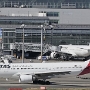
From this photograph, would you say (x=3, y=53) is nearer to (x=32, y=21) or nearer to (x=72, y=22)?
(x=32, y=21)

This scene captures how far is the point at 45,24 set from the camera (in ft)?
552

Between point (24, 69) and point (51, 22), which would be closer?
point (24, 69)

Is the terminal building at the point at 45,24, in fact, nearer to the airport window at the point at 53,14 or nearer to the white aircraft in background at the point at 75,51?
the airport window at the point at 53,14

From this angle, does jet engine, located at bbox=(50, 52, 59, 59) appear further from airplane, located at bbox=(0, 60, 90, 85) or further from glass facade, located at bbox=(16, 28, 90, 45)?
airplane, located at bbox=(0, 60, 90, 85)

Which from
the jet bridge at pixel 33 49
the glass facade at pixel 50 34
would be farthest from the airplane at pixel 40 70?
the glass facade at pixel 50 34

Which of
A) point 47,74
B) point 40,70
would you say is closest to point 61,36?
point 40,70

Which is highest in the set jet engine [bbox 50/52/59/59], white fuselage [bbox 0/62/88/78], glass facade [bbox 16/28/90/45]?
glass facade [bbox 16/28/90/45]

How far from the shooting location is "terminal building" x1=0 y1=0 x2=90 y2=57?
162 m

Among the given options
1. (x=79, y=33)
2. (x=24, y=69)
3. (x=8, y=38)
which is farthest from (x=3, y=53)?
(x=24, y=69)

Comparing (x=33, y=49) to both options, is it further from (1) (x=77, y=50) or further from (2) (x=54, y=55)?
(1) (x=77, y=50)

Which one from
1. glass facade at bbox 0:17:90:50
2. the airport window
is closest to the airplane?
glass facade at bbox 0:17:90:50

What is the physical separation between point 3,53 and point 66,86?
261 ft

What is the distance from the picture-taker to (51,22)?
182 m

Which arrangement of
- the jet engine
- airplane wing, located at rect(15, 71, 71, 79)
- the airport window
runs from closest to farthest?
airplane wing, located at rect(15, 71, 71, 79), the jet engine, the airport window
